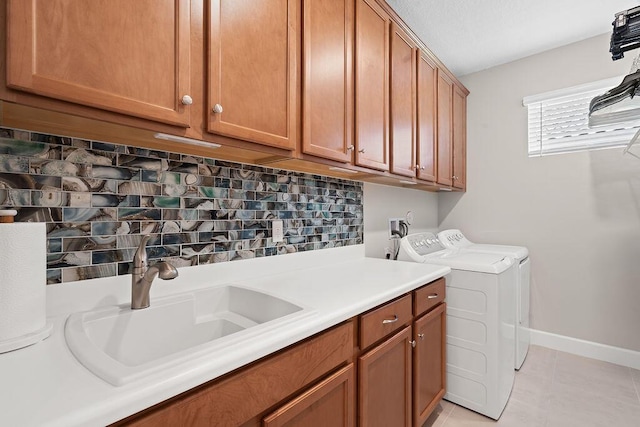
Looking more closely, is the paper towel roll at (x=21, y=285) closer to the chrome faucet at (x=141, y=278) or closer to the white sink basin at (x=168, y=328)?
the white sink basin at (x=168, y=328)

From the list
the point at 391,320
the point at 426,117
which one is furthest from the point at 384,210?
the point at 391,320

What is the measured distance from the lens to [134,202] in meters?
1.11

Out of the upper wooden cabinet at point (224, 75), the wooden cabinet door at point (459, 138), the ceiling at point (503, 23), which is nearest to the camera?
the upper wooden cabinet at point (224, 75)

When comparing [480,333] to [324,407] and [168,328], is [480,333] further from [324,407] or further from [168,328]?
[168,328]

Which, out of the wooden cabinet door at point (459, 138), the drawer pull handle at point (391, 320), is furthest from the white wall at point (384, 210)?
the drawer pull handle at point (391, 320)

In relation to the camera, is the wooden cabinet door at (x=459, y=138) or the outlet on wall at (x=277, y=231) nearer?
the outlet on wall at (x=277, y=231)

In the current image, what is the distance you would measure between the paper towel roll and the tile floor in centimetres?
194

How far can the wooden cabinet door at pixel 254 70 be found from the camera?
1000 mm

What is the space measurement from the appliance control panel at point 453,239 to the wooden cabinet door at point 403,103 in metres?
0.82

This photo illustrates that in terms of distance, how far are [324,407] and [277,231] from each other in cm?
86

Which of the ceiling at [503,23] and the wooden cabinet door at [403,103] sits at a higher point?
the ceiling at [503,23]

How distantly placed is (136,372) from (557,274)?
324 cm

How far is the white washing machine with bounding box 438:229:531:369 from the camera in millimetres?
2289

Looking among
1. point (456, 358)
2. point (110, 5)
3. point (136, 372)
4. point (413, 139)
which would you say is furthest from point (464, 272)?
point (110, 5)
